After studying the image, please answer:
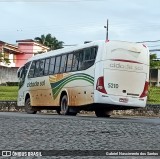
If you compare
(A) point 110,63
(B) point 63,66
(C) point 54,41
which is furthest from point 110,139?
(C) point 54,41

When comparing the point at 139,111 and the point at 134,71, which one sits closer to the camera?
the point at 134,71

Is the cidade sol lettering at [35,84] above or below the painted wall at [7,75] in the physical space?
below

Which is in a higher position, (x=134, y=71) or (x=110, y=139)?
(x=134, y=71)

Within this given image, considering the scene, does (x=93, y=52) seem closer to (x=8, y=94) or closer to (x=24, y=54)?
(x=8, y=94)

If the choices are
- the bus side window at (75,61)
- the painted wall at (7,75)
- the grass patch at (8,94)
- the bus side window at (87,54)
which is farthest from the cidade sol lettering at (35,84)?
the painted wall at (7,75)

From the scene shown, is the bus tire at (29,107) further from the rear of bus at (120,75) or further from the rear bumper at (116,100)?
the rear bumper at (116,100)

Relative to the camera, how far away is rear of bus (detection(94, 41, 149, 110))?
20.2 meters

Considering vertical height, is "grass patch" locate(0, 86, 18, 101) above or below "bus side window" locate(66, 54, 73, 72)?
below

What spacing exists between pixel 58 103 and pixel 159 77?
46.5 m

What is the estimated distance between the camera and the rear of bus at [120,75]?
20.2 m

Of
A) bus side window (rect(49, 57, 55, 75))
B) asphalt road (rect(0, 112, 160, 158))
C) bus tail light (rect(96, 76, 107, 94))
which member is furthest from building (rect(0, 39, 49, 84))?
asphalt road (rect(0, 112, 160, 158))

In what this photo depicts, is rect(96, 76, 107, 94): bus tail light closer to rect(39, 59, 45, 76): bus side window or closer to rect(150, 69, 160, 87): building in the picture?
rect(39, 59, 45, 76): bus side window

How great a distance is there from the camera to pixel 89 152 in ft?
27.2

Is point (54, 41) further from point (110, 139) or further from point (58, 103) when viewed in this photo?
point (110, 139)
